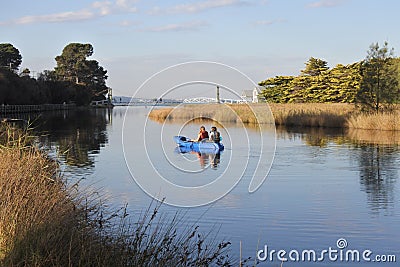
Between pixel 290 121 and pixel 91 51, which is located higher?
pixel 91 51

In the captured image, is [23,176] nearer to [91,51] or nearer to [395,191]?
[395,191]

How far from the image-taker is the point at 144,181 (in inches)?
695

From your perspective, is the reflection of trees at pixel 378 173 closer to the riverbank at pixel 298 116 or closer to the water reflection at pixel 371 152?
the water reflection at pixel 371 152

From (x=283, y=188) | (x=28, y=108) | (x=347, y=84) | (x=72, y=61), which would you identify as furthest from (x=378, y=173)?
(x=72, y=61)

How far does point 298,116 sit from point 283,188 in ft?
90.4

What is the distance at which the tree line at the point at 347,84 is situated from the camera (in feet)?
122

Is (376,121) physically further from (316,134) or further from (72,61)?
(72,61)

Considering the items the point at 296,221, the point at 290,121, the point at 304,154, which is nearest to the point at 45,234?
the point at 296,221

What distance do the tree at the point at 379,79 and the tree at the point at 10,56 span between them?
7447cm

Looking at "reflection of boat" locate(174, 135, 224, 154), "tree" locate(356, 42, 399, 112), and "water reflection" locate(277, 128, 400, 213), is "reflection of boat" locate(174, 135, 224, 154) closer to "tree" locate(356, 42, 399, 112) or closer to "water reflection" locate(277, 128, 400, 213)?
"water reflection" locate(277, 128, 400, 213)

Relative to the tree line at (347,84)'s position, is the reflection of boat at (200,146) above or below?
below

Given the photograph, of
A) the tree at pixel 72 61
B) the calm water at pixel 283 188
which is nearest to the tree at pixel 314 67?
the calm water at pixel 283 188

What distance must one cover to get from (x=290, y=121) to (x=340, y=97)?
1949 centimetres

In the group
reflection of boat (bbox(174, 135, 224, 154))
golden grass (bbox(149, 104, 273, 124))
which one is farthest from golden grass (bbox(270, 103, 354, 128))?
reflection of boat (bbox(174, 135, 224, 154))
